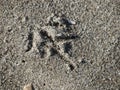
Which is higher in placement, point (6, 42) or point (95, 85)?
point (6, 42)

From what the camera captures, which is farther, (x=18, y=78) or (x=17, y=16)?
(x=17, y=16)

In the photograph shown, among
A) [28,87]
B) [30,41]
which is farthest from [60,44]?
[28,87]

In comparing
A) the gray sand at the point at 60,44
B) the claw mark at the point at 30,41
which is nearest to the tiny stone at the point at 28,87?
the gray sand at the point at 60,44

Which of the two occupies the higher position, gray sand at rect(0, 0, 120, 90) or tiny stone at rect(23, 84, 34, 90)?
gray sand at rect(0, 0, 120, 90)

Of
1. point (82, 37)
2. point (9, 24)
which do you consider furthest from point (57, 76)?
point (9, 24)

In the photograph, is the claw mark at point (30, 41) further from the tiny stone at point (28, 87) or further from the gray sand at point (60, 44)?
the tiny stone at point (28, 87)

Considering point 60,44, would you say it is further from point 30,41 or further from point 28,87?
point 28,87

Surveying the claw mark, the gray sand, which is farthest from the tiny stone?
the claw mark

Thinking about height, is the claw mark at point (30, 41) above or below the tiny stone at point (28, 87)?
above

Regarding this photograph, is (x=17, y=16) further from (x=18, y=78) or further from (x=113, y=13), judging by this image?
(x=113, y=13)

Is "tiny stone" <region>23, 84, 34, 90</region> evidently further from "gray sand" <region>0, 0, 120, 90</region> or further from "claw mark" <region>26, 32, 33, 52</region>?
"claw mark" <region>26, 32, 33, 52</region>

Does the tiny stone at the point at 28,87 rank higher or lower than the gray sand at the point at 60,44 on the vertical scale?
lower
